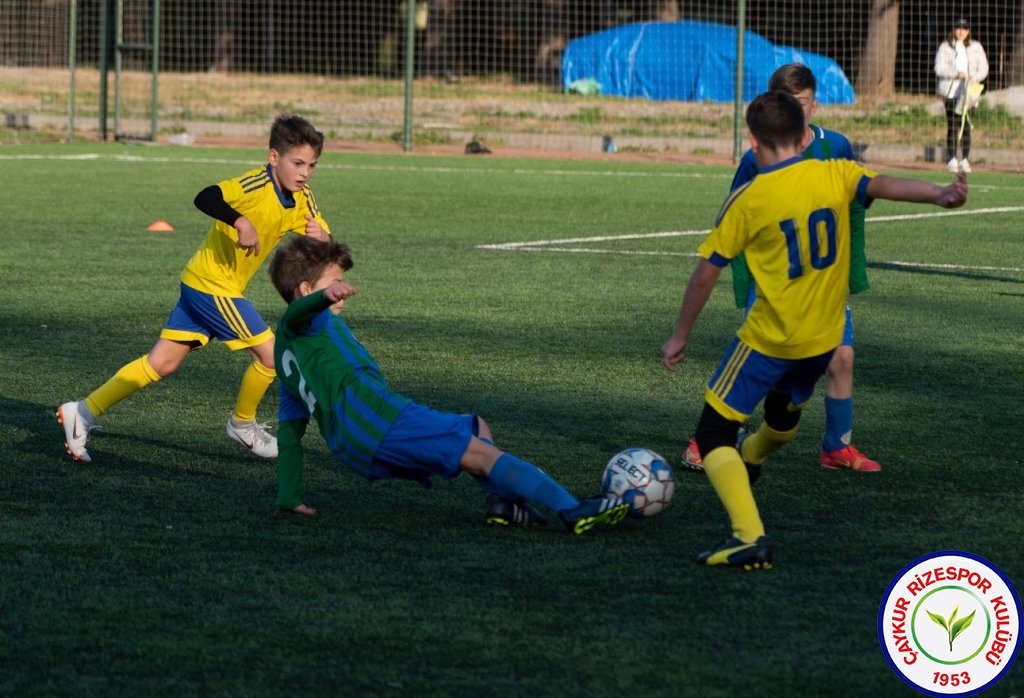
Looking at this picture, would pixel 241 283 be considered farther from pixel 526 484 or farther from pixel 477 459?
pixel 526 484

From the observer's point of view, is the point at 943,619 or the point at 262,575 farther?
the point at 262,575

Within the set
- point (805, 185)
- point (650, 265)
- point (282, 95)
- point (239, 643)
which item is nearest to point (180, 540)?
point (239, 643)

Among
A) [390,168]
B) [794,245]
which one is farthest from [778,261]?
[390,168]

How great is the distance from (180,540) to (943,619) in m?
2.21

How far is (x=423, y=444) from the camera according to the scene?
4984 millimetres

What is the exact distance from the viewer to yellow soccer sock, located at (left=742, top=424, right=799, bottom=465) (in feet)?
17.9

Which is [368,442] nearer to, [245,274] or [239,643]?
[239,643]

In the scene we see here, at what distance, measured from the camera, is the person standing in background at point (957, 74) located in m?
21.5

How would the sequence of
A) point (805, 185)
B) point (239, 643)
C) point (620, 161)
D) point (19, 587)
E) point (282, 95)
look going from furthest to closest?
point (282, 95), point (620, 161), point (805, 185), point (19, 587), point (239, 643)

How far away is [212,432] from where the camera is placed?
656 centimetres

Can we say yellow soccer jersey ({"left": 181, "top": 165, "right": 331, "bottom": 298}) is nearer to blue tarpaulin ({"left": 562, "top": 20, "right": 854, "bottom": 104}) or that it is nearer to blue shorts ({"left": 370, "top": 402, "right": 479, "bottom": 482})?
blue shorts ({"left": 370, "top": 402, "right": 479, "bottom": 482})

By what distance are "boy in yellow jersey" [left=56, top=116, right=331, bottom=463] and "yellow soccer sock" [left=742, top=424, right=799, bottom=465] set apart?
1.72m

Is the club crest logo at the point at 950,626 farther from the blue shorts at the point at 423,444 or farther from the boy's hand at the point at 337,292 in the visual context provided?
the boy's hand at the point at 337,292

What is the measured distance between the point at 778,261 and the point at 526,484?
39.4 inches
